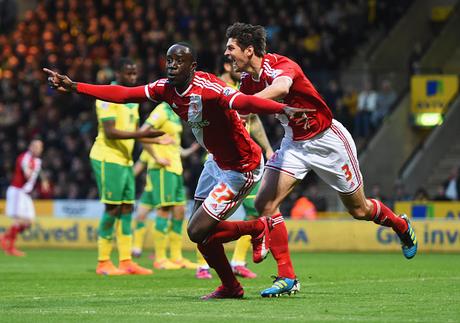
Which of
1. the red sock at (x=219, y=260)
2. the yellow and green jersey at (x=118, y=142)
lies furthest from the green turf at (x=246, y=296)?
the yellow and green jersey at (x=118, y=142)

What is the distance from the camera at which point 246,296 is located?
11102mm

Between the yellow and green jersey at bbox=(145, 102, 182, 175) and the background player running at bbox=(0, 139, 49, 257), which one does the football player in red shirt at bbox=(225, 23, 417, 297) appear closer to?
the yellow and green jersey at bbox=(145, 102, 182, 175)

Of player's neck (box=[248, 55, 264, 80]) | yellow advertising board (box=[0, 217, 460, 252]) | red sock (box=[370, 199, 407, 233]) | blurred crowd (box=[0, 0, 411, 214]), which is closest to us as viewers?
player's neck (box=[248, 55, 264, 80])

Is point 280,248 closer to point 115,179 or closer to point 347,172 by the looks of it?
point 347,172

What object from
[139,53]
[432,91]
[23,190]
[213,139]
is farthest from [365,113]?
[213,139]

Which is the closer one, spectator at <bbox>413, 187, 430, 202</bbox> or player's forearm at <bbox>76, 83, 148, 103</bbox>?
player's forearm at <bbox>76, 83, 148, 103</bbox>

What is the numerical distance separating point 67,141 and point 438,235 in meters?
12.8

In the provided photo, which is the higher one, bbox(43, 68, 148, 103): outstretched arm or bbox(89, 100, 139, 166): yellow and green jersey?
bbox(43, 68, 148, 103): outstretched arm

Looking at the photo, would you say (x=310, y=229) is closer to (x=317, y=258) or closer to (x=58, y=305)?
(x=317, y=258)

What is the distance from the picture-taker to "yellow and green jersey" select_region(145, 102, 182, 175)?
1633 cm

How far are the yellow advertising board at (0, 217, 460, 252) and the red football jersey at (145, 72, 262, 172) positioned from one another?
1124cm

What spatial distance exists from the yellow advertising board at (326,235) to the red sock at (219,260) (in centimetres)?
1111

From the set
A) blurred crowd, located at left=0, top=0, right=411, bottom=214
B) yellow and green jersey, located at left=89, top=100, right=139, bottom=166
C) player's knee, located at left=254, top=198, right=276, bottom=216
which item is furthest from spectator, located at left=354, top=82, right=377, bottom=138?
player's knee, located at left=254, top=198, right=276, bottom=216

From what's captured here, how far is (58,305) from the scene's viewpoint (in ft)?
34.1
